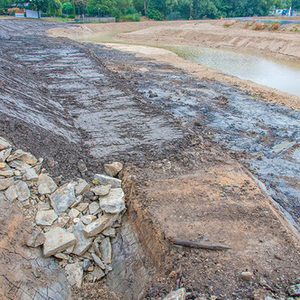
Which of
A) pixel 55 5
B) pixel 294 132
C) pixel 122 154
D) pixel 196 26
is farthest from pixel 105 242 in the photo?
pixel 55 5

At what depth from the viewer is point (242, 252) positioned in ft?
15.1

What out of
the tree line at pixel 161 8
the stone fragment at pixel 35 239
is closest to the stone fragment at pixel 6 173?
the stone fragment at pixel 35 239

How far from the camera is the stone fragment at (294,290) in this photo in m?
3.83

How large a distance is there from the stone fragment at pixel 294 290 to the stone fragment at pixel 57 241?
3453 millimetres

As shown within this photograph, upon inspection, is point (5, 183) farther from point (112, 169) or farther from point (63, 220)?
point (112, 169)

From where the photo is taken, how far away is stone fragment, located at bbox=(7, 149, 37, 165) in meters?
5.67

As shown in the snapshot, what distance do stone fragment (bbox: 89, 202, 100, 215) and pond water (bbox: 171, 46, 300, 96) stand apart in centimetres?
1540

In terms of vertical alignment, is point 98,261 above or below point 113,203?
below

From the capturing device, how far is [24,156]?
19.1ft

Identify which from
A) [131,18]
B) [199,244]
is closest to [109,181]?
[199,244]

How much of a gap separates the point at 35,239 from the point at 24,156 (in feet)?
6.41

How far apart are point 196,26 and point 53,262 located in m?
46.3

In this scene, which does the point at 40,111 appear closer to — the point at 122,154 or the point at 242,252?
the point at 122,154

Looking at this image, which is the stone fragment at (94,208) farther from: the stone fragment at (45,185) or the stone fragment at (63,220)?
the stone fragment at (45,185)
